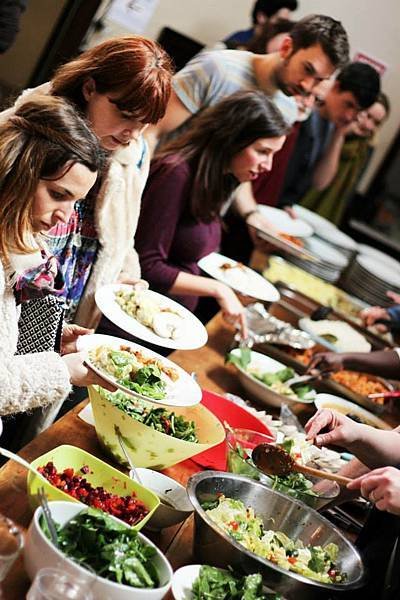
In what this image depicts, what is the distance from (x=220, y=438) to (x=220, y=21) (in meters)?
4.33

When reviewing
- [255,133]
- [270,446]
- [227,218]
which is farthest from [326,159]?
[270,446]

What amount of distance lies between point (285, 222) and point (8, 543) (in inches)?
151

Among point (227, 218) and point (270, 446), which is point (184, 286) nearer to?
point (270, 446)

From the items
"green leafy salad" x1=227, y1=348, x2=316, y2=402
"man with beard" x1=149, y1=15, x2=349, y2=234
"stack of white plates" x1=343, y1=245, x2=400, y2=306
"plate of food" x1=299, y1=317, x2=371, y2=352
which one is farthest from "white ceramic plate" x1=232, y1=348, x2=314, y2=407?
"stack of white plates" x1=343, y1=245, x2=400, y2=306

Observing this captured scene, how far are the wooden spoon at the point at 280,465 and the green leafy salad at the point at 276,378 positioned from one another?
2.40ft

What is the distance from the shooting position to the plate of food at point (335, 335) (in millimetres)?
3582

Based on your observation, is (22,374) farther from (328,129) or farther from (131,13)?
(328,129)

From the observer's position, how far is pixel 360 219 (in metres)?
7.09

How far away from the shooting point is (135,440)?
1.85 metres

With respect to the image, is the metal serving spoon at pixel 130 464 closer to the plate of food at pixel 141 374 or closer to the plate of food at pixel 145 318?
the plate of food at pixel 141 374

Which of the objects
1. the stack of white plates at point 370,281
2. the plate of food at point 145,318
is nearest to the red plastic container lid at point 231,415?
the plate of food at point 145,318

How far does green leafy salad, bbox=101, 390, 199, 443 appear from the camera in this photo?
1.93 meters

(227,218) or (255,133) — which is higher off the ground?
(255,133)

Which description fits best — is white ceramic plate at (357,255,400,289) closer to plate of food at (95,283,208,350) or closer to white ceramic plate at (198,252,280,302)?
white ceramic plate at (198,252,280,302)
